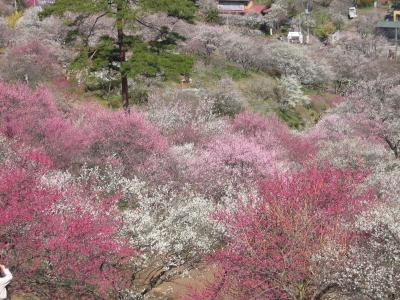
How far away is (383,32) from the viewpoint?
86.1m

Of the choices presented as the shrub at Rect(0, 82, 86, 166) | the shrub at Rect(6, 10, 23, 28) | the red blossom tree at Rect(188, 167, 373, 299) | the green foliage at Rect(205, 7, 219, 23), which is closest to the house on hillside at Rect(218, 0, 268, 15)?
the green foliage at Rect(205, 7, 219, 23)

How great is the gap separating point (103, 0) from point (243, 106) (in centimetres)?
2067

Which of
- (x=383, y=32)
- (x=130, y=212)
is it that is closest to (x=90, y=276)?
(x=130, y=212)

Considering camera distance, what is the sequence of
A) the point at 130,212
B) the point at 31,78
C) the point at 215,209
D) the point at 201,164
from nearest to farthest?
the point at 130,212 → the point at 215,209 → the point at 201,164 → the point at 31,78

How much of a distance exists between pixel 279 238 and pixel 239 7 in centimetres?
7769

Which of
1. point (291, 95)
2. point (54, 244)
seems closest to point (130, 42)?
point (54, 244)

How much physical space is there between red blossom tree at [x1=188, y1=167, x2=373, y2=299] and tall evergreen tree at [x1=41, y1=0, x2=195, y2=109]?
28.3 ft

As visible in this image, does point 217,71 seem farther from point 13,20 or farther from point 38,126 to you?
point 38,126

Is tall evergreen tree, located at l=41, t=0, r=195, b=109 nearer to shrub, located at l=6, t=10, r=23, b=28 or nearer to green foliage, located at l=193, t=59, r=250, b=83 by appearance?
green foliage, located at l=193, t=59, r=250, b=83

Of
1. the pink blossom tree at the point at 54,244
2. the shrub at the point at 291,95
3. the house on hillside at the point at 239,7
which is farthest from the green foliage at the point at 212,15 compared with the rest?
the pink blossom tree at the point at 54,244

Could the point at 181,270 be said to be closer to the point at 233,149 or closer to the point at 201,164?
the point at 201,164

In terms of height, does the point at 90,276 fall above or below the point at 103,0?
below

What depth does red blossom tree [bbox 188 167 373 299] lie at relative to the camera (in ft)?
38.6

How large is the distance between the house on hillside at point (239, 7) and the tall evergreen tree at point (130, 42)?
6430 cm
